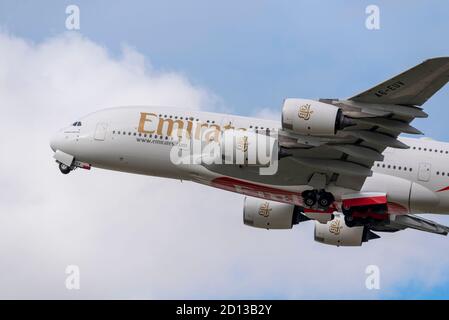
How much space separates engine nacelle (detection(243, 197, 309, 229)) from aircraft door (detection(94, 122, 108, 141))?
9.22m

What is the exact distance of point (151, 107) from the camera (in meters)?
57.0

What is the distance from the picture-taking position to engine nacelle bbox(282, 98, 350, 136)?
1954 inches

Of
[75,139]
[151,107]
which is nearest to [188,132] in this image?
[151,107]

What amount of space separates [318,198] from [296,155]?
257 cm

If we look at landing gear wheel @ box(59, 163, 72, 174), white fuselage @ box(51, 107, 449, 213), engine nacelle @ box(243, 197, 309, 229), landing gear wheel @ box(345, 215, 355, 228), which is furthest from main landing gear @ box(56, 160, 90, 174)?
landing gear wheel @ box(345, 215, 355, 228)

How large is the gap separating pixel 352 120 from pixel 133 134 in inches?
456

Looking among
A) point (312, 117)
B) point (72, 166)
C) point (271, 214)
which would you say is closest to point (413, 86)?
point (312, 117)

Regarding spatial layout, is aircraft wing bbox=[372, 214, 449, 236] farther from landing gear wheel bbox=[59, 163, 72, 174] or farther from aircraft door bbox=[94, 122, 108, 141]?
landing gear wheel bbox=[59, 163, 72, 174]

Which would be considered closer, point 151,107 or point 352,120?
point 352,120

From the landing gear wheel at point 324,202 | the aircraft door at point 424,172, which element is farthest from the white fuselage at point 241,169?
the landing gear wheel at point 324,202

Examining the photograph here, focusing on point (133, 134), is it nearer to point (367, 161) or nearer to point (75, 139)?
point (75, 139)

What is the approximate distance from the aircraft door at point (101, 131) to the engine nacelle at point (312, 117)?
10916mm

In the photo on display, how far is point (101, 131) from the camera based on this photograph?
188 feet

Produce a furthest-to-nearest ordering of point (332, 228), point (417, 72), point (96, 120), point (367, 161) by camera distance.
A: point (332, 228) → point (96, 120) → point (367, 161) → point (417, 72)
